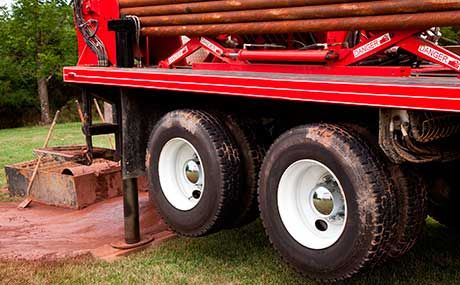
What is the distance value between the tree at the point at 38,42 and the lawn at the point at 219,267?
19.3m

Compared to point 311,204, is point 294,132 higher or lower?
higher

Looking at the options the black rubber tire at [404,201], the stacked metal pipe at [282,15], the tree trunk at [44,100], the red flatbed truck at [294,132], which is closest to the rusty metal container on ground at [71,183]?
the red flatbed truck at [294,132]

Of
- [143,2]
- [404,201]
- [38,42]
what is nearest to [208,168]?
[404,201]

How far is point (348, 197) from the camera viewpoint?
316 cm

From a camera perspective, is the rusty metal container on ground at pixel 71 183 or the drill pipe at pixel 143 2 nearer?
the drill pipe at pixel 143 2

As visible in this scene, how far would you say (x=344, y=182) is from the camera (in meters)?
3.17

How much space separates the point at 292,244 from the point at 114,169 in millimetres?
3765

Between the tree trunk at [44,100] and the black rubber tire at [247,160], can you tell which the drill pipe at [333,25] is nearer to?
the black rubber tire at [247,160]

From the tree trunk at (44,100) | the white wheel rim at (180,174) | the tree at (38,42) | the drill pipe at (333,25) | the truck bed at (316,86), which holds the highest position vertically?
the drill pipe at (333,25)

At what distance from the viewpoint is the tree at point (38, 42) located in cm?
2348

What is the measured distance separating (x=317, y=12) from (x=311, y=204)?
1075 millimetres

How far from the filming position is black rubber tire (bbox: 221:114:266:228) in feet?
13.2

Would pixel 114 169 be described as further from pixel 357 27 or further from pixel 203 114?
pixel 357 27

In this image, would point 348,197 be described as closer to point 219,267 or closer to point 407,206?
point 407,206
